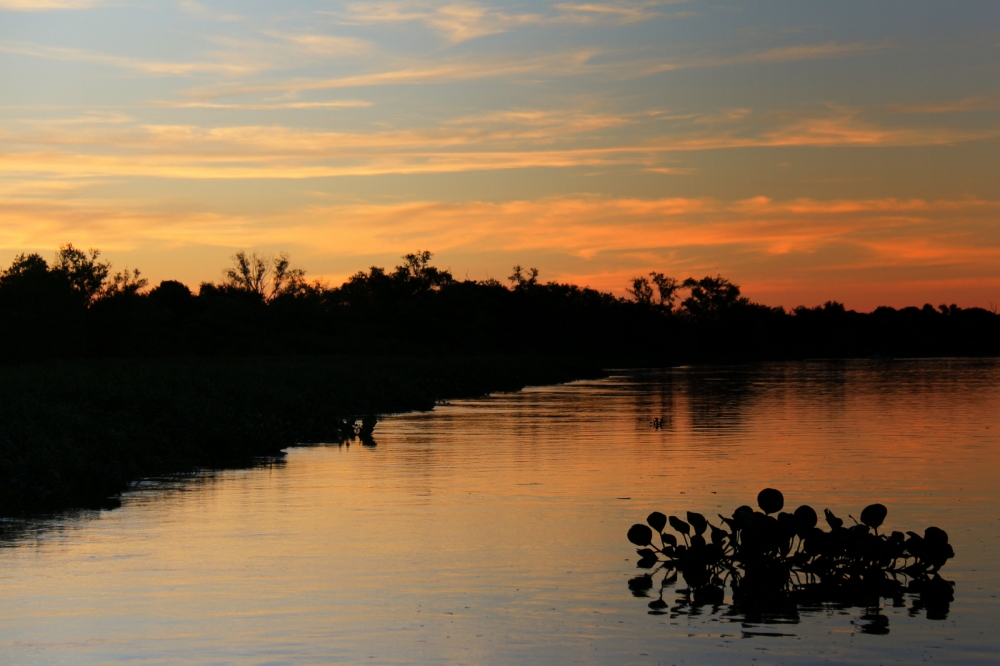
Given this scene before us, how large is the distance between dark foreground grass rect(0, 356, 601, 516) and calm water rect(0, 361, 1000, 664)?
4.26 feet

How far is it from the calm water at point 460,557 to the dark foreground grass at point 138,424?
1.30m

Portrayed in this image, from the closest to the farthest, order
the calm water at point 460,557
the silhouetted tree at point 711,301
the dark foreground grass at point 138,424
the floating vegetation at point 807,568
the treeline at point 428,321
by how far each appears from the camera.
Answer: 1. the calm water at point 460,557
2. the floating vegetation at point 807,568
3. the dark foreground grass at point 138,424
4. the treeline at point 428,321
5. the silhouetted tree at point 711,301

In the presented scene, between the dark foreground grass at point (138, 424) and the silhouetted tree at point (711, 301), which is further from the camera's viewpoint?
the silhouetted tree at point (711, 301)

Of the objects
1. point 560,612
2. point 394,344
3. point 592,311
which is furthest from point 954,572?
point 592,311

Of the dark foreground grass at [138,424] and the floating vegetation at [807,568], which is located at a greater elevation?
the dark foreground grass at [138,424]

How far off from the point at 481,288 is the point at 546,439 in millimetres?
125731

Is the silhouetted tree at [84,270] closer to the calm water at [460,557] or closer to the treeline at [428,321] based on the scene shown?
the treeline at [428,321]

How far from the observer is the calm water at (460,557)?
35.7ft

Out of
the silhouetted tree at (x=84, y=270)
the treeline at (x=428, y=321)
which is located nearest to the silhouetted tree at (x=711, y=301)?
the treeline at (x=428, y=321)

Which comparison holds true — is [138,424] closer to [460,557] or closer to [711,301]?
[460,557]

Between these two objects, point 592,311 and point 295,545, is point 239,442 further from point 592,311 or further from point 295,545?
point 592,311

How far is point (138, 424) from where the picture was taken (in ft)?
87.9

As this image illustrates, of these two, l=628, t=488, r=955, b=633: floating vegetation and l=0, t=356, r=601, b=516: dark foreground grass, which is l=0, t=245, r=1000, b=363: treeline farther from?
l=628, t=488, r=955, b=633: floating vegetation

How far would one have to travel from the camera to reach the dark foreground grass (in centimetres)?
2025
